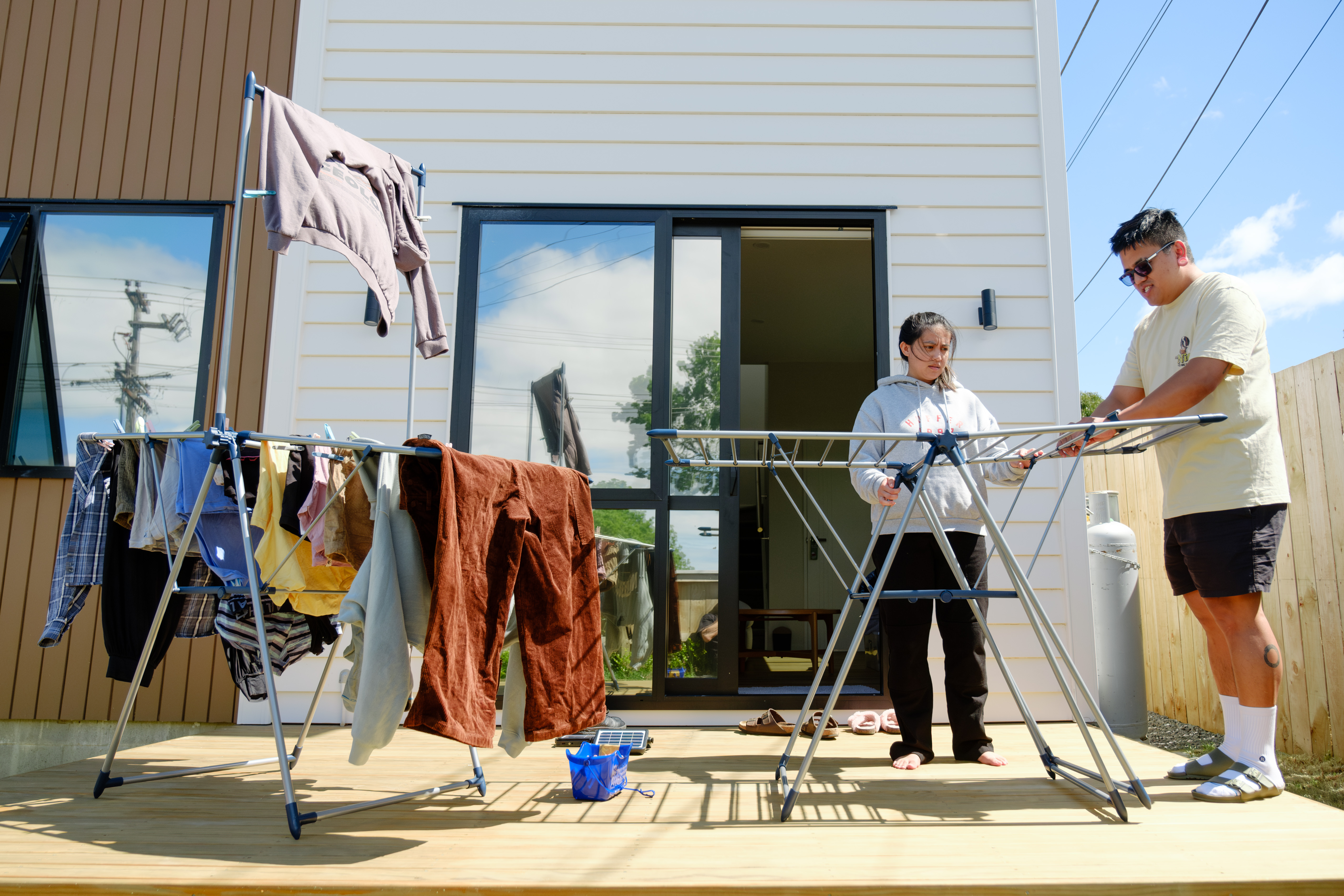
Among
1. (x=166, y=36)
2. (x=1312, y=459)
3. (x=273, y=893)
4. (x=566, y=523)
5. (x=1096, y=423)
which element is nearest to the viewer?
(x=273, y=893)

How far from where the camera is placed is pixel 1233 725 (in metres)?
2.09

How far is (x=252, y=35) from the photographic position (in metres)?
3.47

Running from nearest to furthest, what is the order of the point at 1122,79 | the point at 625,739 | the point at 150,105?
the point at 625,739 → the point at 150,105 → the point at 1122,79

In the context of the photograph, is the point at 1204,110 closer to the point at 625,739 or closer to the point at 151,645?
the point at 625,739

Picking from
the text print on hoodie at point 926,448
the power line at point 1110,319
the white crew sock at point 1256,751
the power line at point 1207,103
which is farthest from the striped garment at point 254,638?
the power line at point 1110,319

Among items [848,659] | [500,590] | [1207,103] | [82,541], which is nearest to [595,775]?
[500,590]

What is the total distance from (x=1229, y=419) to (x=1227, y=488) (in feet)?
0.58

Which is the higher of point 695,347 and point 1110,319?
point 1110,319

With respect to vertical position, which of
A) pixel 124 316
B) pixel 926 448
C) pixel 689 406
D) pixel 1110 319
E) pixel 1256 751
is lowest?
pixel 1256 751

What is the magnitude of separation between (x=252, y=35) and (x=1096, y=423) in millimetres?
3707

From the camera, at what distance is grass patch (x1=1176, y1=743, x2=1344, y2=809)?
267cm

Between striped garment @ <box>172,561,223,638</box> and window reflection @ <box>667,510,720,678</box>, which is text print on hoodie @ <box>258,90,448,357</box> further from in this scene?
window reflection @ <box>667,510,720,678</box>

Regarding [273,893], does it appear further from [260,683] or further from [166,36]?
[166,36]

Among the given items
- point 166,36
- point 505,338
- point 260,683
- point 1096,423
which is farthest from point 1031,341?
point 166,36
